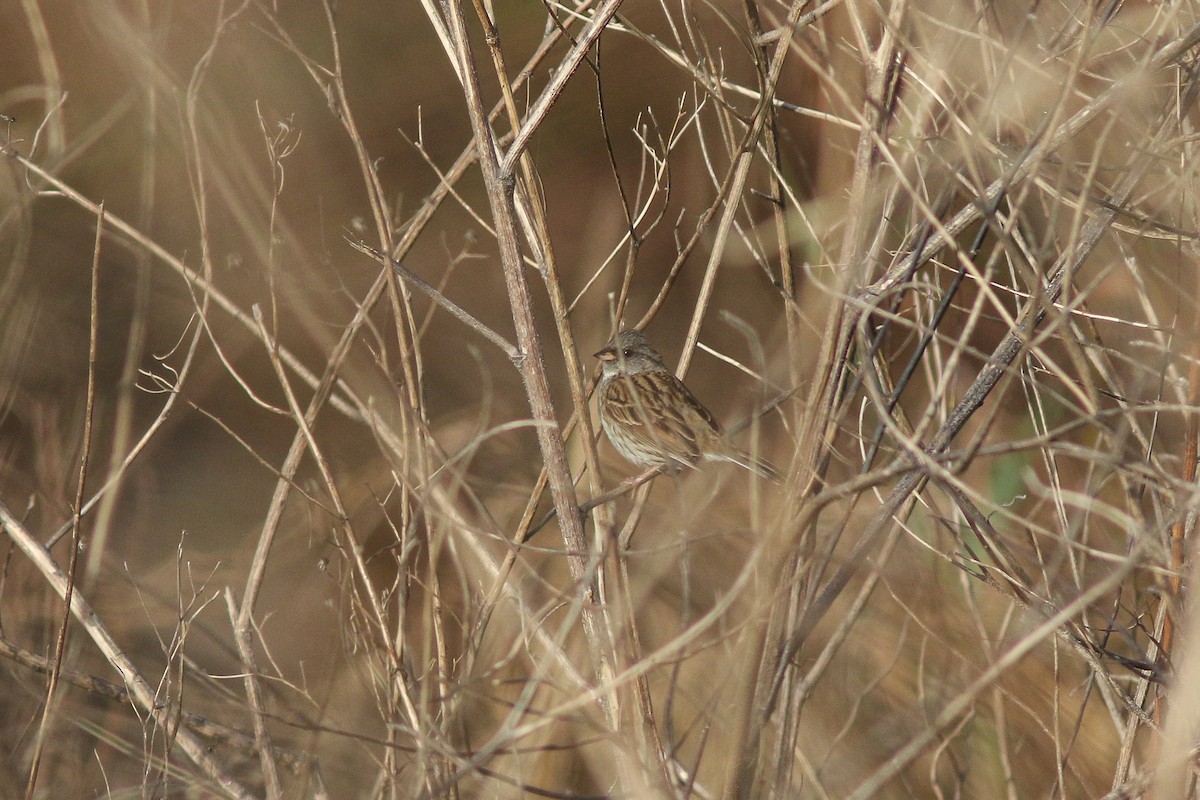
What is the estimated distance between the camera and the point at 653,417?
201 inches

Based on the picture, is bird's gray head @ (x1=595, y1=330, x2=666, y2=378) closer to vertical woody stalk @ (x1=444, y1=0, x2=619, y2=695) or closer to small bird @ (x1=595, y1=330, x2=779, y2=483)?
small bird @ (x1=595, y1=330, x2=779, y2=483)

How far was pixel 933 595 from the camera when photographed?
9.60ft

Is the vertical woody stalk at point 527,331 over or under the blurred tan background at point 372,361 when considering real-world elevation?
over

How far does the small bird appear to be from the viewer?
488 cm

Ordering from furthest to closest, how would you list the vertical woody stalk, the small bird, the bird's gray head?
the bird's gray head < the small bird < the vertical woody stalk

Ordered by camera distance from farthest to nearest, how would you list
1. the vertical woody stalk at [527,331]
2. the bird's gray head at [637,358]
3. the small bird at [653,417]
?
the bird's gray head at [637,358] → the small bird at [653,417] → the vertical woody stalk at [527,331]

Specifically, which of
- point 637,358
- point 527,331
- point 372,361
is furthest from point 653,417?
point 527,331

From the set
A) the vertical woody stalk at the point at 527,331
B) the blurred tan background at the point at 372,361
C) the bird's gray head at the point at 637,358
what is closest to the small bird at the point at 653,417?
the bird's gray head at the point at 637,358

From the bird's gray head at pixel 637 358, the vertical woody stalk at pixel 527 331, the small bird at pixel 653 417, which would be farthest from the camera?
the bird's gray head at pixel 637 358

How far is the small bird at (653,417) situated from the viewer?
192 inches

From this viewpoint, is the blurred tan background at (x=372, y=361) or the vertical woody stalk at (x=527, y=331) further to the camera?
the blurred tan background at (x=372, y=361)

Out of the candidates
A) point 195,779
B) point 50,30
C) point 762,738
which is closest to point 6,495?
point 50,30

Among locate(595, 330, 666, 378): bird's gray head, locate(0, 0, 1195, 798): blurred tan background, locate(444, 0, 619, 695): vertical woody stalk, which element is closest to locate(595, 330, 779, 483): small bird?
locate(595, 330, 666, 378): bird's gray head

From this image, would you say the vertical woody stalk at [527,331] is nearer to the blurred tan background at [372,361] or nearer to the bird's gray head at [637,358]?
the blurred tan background at [372,361]
